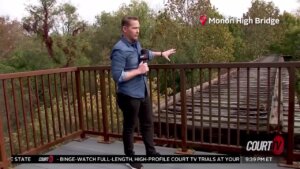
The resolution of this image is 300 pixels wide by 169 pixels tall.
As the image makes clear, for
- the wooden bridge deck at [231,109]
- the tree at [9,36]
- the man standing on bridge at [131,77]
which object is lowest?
the wooden bridge deck at [231,109]

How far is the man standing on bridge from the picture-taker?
8.93 feet

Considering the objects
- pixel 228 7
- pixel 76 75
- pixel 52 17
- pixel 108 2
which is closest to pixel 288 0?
pixel 228 7

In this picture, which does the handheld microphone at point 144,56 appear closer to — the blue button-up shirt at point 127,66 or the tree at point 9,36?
the blue button-up shirt at point 127,66

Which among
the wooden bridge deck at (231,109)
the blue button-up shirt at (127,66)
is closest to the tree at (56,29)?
the wooden bridge deck at (231,109)

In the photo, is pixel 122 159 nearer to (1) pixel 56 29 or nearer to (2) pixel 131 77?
(2) pixel 131 77

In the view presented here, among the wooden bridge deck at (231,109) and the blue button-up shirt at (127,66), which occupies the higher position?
the blue button-up shirt at (127,66)

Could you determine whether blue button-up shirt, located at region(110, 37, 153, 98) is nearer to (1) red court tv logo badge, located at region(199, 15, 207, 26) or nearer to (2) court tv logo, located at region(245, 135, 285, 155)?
(2) court tv logo, located at region(245, 135, 285, 155)

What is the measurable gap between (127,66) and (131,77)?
14 centimetres

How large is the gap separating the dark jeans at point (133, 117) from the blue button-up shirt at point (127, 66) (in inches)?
2.8

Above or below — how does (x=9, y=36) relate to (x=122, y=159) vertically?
above

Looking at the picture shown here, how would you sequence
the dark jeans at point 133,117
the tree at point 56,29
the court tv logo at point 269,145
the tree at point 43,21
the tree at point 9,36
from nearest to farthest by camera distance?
the dark jeans at point 133,117, the court tv logo at point 269,145, the tree at point 9,36, the tree at point 43,21, the tree at point 56,29

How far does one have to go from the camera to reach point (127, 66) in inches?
111

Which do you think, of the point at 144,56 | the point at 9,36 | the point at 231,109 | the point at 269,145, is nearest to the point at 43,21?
the point at 9,36

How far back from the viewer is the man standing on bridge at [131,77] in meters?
2.72
